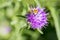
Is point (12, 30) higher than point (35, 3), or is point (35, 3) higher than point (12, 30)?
point (35, 3)

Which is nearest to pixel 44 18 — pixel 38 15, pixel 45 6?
pixel 38 15

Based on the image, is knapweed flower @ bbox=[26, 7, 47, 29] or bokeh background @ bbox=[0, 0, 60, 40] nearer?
knapweed flower @ bbox=[26, 7, 47, 29]

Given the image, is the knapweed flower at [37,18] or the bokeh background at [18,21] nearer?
the knapweed flower at [37,18]

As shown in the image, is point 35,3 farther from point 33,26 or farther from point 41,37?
point 41,37
